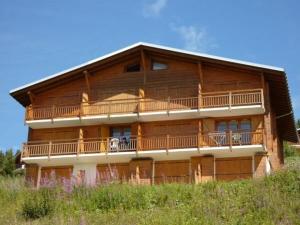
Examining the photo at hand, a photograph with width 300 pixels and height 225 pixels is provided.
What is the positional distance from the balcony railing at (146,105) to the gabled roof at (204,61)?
1218 millimetres

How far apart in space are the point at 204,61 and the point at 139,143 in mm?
5772

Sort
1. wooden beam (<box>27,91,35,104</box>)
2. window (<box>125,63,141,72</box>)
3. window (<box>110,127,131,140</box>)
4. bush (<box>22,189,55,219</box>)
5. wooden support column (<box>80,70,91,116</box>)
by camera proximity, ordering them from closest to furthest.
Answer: bush (<box>22,189,55,219</box>), window (<box>110,127,131,140</box>), wooden support column (<box>80,70,91,116</box>), window (<box>125,63,141,72</box>), wooden beam (<box>27,91,35,104</box>)

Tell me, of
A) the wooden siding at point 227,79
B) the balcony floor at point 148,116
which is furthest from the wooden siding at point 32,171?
the wooden siding at point 227,79

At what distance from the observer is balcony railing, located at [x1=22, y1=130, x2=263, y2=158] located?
30984 mm

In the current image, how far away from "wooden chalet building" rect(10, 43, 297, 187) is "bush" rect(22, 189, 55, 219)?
9377mm

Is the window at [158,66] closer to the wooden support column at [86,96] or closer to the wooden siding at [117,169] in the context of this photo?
the wooden support column at [86,96]

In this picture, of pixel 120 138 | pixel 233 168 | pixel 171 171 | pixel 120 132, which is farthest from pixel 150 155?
pixel 233 168

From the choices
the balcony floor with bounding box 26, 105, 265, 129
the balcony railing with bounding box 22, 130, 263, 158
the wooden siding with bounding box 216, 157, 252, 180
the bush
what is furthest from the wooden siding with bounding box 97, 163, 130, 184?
the bush

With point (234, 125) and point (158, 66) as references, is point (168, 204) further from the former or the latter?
point (158, 66)

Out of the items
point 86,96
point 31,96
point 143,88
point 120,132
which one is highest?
point 143,88

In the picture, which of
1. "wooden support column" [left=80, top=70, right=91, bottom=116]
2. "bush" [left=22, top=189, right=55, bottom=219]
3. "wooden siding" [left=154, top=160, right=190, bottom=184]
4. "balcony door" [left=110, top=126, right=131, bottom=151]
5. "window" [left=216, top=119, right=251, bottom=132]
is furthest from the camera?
"wooden support column" [left=80, top=70, right=91, bottom=116]

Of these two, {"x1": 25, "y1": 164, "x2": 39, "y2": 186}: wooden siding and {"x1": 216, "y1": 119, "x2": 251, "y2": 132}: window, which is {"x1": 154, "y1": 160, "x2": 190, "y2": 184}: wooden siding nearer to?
{"x1": 216, "y1": 119, "x2": 251, "y2": 132}: window

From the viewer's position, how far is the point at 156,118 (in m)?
33.1

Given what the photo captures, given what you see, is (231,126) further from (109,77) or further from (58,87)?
(58,87)
